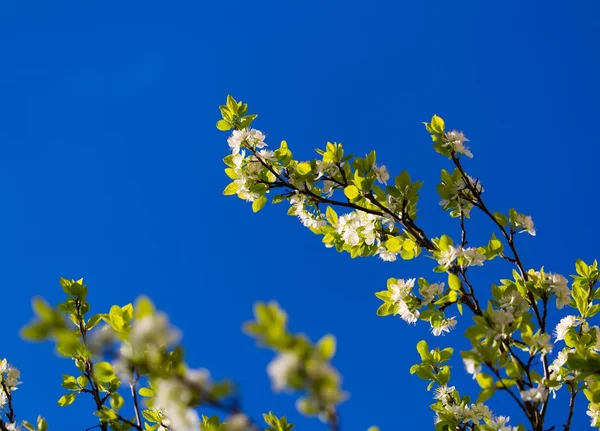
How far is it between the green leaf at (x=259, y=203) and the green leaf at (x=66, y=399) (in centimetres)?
115

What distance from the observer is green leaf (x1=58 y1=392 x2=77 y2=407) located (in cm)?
251

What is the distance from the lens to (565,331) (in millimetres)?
2527

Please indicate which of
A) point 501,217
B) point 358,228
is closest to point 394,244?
point 358,228

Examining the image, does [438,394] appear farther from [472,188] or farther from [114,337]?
[114,337]

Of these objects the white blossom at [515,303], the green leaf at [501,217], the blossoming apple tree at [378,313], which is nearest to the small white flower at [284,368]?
the blossoming apple tree at [378,313]

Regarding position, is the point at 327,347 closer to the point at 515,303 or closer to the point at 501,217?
the point at 515,303

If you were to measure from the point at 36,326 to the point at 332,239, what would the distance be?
169 centimetres

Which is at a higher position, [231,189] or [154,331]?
[231,189]

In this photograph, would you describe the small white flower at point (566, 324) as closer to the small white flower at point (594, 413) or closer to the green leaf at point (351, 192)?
the small white flower at point (594, 413)

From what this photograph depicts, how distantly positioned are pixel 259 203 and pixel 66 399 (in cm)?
122

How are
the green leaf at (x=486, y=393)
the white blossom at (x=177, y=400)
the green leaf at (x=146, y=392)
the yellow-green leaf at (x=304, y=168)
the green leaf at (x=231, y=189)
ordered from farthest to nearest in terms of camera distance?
the green leaf at (x=231, y=189), the yellow-green leaf at (x=304, y=168), the green leaf at (x=146, y=392), the green leaf at (x=486, y=393), the white blossom at (x=177, y=400)

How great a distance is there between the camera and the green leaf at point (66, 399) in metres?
2.51

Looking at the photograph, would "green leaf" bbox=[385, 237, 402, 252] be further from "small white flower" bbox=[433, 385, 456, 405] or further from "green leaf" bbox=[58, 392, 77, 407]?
"green leaf" bbox=[58, 392, 77, 407]

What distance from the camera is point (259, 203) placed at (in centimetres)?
291
